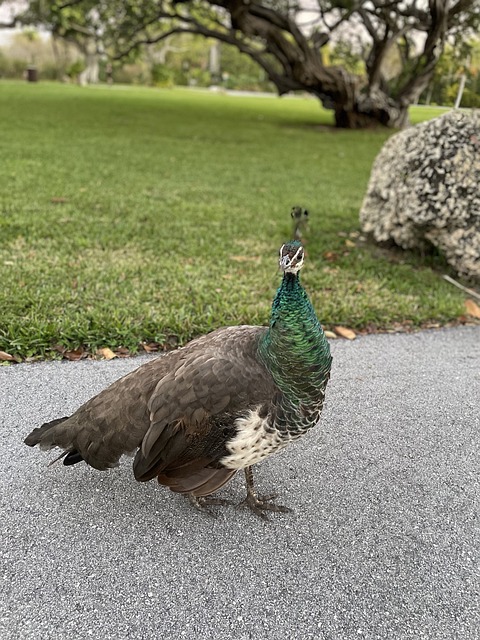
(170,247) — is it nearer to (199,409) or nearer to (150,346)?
(150,346)

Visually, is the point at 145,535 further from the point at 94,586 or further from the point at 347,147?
the point at 347,147

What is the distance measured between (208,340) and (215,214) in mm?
4708

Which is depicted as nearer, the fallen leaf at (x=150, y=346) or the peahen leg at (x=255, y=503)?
the peahen leg at (x=255, y=503)

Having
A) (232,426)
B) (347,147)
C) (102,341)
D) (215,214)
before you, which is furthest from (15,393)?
(347,147)

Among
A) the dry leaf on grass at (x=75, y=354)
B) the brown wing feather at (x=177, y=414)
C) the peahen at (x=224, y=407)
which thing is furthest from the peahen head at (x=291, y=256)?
the dry leaf on grass at (x=75, y=354)

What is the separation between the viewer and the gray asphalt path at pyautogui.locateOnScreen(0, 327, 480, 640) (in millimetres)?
2180

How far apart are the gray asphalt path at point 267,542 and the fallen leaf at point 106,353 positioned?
0.38 meters

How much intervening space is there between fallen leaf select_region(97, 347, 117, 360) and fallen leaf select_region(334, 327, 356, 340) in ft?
5.53

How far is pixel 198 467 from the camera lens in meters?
2.51

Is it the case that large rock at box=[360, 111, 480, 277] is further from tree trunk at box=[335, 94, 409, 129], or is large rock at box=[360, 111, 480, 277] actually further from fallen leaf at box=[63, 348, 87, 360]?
tree trunk at box=[335, 94, 409, 129]

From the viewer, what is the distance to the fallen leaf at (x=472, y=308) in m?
4.98

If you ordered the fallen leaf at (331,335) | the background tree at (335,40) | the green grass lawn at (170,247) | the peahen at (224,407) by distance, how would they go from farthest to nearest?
the background tree at (335,40) → the fallen leaf at (331,335) → the green grass lawn at (170,247) → the peahen at (224,407)

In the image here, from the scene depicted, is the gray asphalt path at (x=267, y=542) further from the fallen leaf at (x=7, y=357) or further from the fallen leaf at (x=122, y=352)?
the fallen leaf at (x=122, y=352)

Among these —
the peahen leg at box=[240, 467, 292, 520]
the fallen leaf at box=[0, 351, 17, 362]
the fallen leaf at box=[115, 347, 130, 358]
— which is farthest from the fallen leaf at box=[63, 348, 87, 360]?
the peahen leg at box=[240, 467, 292, 520]
